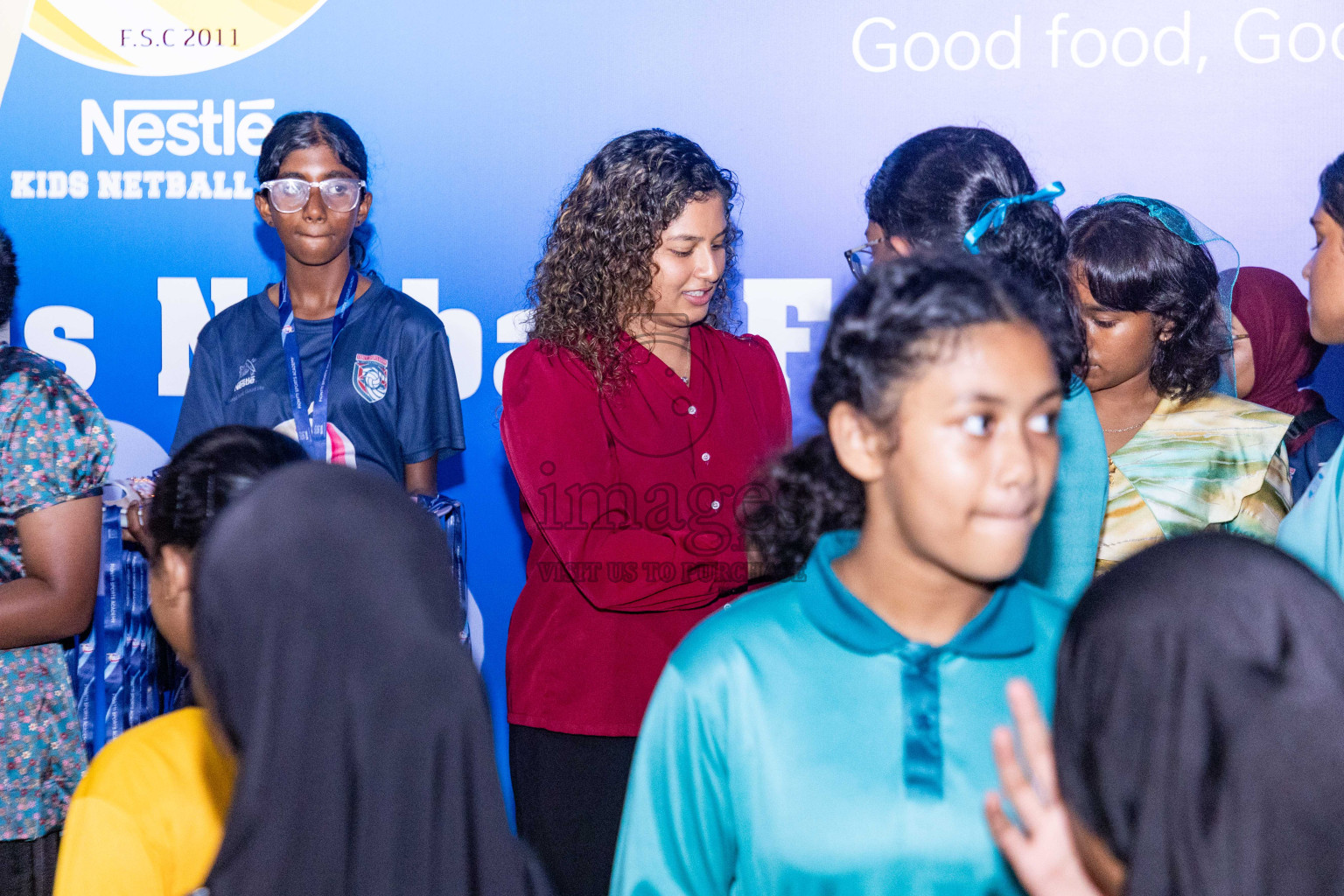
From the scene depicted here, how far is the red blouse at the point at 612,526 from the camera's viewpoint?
210 cm

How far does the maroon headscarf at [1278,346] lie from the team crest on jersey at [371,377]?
221 cm

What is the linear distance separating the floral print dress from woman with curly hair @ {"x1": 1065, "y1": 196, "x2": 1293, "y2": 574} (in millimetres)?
1836

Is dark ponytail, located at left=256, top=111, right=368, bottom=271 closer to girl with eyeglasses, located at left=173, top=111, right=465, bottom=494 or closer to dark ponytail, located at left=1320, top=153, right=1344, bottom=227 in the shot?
girl with eyeglasses, located at left=173, top=111, right=465, bottom=494

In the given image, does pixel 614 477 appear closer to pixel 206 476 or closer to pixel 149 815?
pixel 206 476

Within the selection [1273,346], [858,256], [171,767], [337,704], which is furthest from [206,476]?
[1273,346]

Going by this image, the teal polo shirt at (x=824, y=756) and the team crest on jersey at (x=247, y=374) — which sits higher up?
the team crest on jersey at (x=247, y=374)

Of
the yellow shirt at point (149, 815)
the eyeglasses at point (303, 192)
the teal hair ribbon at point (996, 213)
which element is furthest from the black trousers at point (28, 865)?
the teal hair ribbon at point (996, 213)

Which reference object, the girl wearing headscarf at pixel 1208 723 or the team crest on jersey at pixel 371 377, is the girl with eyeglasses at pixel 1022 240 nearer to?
the girl wearing headscarf at pixel 1208 723

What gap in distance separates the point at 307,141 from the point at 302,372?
0.55 meters

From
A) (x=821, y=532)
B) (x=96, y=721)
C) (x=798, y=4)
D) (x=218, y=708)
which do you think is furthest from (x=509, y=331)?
(x=218, y=708)

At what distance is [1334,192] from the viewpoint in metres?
1.94

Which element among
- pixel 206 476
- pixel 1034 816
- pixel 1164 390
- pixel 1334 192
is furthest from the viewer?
pixel 1164 390

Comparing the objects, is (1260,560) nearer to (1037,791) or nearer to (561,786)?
(1037,791)

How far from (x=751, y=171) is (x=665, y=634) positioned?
69.9 inches
